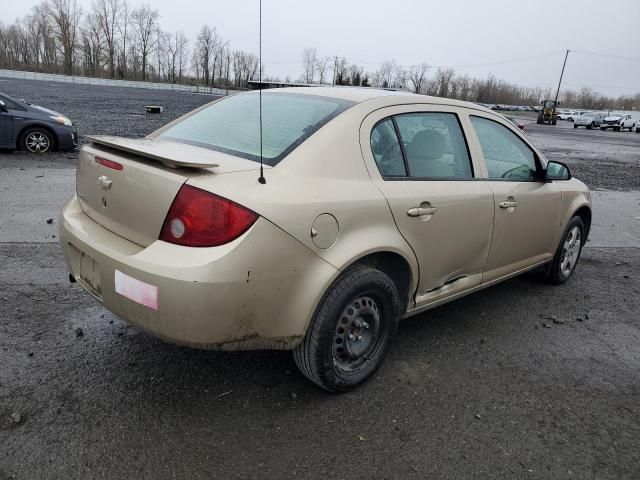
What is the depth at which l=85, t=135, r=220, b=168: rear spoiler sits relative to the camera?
8.11 ft

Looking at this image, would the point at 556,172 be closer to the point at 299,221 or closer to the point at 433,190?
the point at 433,190

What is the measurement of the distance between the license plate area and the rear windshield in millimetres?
898

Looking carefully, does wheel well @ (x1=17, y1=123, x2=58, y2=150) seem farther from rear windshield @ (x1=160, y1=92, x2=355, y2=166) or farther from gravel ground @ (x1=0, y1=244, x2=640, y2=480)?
rear windshield @ (x1=160, y1=92, x2=355, y2=166)

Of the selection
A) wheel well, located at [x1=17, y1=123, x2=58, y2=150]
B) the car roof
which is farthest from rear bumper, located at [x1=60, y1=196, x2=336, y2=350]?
wheel well, located at [x1=17, y1=123, x2=58, y2=150]

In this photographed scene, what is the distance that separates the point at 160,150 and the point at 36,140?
1007 centimetres

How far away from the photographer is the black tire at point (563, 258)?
4838 millimetres

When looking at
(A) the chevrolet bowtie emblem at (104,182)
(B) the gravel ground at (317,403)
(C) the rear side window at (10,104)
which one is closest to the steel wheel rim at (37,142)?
(C) the rear side window at (10,104)

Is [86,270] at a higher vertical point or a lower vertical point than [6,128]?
higher

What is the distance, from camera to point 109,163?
284cm

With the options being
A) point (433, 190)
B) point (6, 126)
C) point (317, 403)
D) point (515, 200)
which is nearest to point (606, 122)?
point (6, 126)

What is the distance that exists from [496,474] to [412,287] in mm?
1155

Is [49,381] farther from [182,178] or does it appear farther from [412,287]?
[412,287]

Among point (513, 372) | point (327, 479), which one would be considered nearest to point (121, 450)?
point (327, 479)

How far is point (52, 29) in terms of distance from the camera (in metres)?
92.9
